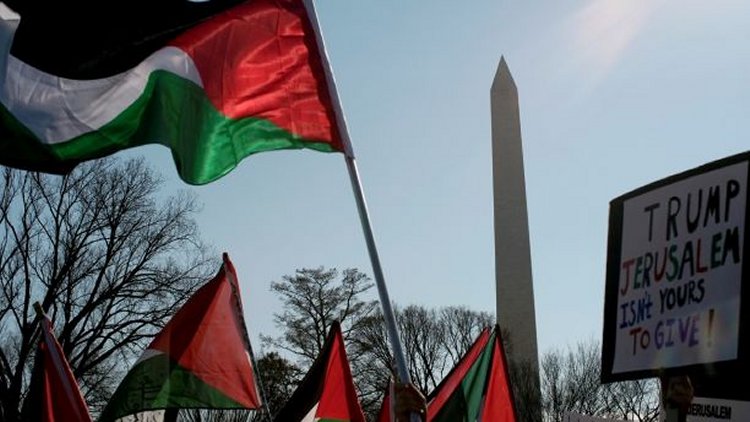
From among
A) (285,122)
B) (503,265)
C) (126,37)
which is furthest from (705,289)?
(503,265)

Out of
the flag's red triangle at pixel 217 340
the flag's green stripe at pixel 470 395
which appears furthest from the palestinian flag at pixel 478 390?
the flag's red triangle at pixel 217 340

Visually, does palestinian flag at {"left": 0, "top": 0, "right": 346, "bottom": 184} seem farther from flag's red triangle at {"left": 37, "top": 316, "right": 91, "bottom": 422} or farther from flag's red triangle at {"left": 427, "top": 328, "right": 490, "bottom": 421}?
flag's red triangle at {"left": 427, "top": 328, "right": 490, "bottom": 421}

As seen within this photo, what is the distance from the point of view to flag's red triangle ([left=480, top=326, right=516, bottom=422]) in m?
10.3

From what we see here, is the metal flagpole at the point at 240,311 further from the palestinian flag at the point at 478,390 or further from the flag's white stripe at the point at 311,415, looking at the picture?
the palestinian flag at the point at 478,390

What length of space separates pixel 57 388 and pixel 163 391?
1166mm

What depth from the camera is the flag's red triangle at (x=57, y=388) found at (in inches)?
352

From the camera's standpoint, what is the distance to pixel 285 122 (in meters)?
6.27

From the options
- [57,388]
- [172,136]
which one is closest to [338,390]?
[57,388]

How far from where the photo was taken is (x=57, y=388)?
356 inches

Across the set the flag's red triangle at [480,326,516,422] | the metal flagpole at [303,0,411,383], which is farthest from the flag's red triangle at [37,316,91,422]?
the metal flagpole at [303,0,411,383]

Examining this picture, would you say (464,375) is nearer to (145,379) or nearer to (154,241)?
(145,379)

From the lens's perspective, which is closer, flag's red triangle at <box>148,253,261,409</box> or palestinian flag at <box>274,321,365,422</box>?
palestinian flag at <box>274,321,365,422</box>

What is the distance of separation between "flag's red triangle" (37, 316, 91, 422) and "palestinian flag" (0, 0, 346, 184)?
3051 mm

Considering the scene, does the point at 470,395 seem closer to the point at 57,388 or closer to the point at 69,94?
the point at 57,388
